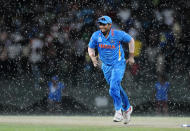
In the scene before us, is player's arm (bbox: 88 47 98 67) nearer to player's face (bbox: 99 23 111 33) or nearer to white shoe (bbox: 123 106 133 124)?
player's face (bbox: 99 23 111 33)

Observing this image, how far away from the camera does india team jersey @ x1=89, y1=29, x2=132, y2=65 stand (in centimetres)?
867

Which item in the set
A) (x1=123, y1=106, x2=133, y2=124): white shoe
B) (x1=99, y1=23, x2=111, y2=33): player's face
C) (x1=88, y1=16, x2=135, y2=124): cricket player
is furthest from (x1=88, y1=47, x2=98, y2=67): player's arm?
(x1=123, y1=106, x2=133, y2=124): white shoe

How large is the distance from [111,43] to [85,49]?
5.22 metres

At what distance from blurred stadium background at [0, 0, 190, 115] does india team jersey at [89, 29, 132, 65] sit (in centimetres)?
468

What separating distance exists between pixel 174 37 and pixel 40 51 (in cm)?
370

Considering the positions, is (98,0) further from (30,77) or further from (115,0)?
(30,77)

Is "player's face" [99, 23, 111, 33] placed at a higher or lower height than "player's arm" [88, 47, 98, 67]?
higher

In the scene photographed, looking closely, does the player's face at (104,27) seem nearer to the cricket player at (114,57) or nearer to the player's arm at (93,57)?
the cricket player at (114,57)

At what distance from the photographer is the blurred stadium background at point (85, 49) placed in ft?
44.8

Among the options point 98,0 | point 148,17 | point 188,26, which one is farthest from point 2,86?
point 188,26

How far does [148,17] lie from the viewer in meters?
14.0

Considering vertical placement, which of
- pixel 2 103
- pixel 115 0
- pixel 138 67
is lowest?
pixel 2 103

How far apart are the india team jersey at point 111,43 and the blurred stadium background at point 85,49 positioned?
4.68 metres

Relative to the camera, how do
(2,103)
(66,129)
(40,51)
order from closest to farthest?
(66,129) < (2,103) < (40,51)
